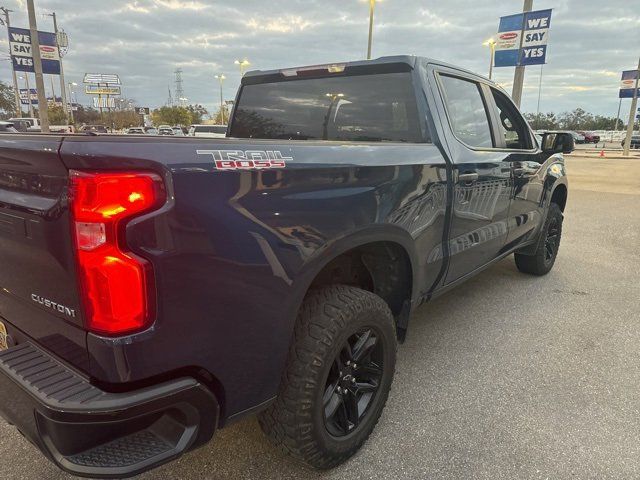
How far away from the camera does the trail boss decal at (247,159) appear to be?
1500 mm

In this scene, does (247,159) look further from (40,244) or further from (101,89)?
(101,89)

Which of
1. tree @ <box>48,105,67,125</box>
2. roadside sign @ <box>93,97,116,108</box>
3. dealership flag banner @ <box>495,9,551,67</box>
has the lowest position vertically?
tree @ <box>48,105,67,125</box>

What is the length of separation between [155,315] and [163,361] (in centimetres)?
16

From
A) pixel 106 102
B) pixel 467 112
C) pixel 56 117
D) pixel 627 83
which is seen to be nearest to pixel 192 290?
pixel 467 112

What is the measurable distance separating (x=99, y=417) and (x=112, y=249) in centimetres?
49

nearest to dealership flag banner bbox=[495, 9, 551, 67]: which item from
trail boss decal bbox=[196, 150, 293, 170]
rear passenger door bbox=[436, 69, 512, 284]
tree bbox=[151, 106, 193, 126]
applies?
rear passenger door bbox=[436, 69, 512, 284]

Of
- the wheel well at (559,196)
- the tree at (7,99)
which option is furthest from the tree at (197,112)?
the wheel well at (559,196)

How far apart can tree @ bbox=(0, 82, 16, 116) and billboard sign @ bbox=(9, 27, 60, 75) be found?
3159 cm

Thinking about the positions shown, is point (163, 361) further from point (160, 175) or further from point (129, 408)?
point (160, 175)

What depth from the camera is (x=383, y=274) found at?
8.74 ft

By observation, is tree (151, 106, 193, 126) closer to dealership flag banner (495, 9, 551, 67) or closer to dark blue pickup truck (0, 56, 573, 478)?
dealership flag banner (495, 9, 551, 67)

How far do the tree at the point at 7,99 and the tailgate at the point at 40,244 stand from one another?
52679 millimetres

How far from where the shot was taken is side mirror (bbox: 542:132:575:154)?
13.8 feet

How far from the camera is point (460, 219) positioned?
116 inches
